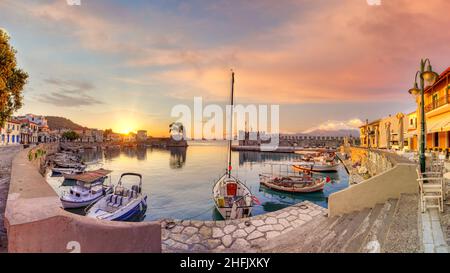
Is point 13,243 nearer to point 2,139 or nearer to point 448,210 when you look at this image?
point 448,210

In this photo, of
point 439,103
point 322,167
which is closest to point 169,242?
point 439,103

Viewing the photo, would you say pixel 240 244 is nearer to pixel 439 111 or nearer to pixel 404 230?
pixel 404 230

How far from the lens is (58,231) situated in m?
2.43

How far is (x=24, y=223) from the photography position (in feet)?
7.45

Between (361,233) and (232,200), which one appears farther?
(232,200)

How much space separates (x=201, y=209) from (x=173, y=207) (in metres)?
3.08

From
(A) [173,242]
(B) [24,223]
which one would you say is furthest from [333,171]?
(B) [24,223]

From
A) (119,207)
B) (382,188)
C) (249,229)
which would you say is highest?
(382,188)

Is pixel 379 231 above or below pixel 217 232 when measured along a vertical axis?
above

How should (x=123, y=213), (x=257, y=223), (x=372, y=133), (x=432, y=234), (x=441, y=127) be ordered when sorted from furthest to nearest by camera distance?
(x=372, y=133)
(x=441, y=127)
(x=123, y=213)
(x=257, y=223)
(x=432, y=234)

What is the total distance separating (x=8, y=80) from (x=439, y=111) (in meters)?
35.4

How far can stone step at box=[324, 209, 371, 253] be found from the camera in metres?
5.82

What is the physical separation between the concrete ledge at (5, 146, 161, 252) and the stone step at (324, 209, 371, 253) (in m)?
5.00

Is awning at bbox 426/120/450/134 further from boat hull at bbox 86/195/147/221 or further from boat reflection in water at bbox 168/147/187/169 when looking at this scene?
boat reflection in water at bbox 168/147/187/169
